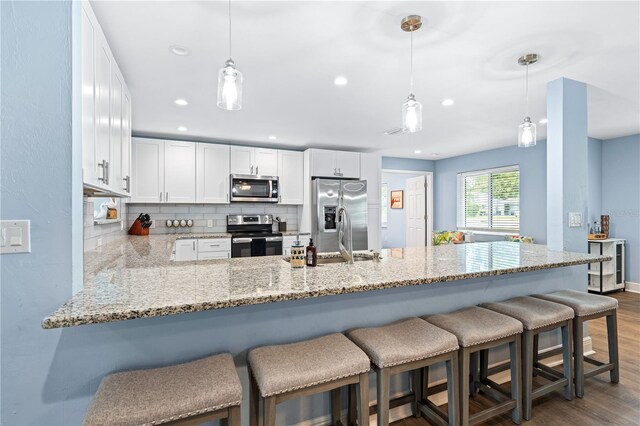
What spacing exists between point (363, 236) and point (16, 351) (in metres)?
4.46

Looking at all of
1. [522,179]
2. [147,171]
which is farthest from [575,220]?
[147,171]

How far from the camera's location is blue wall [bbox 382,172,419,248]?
27.0 feet

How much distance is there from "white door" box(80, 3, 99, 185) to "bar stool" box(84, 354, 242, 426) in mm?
859

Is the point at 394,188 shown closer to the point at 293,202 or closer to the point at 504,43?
the point at 293,202

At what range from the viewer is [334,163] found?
5.23 metres

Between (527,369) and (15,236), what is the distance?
2.48 m

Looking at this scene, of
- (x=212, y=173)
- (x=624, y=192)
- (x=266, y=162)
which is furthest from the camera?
(x=266, y=162)

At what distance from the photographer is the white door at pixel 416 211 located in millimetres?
7102

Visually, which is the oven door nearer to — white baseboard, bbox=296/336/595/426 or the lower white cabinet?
the lower white cabinet

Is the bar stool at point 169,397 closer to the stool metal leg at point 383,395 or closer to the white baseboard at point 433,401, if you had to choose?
the stool metal leg at point 383,395

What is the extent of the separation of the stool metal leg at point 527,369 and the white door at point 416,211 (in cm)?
533

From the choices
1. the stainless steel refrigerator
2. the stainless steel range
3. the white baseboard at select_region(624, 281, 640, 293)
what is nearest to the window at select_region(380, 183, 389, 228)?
the stainless steel refrigerator

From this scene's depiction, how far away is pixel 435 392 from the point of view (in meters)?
1.97

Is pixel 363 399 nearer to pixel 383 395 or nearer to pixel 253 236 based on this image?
pixel 383 395
